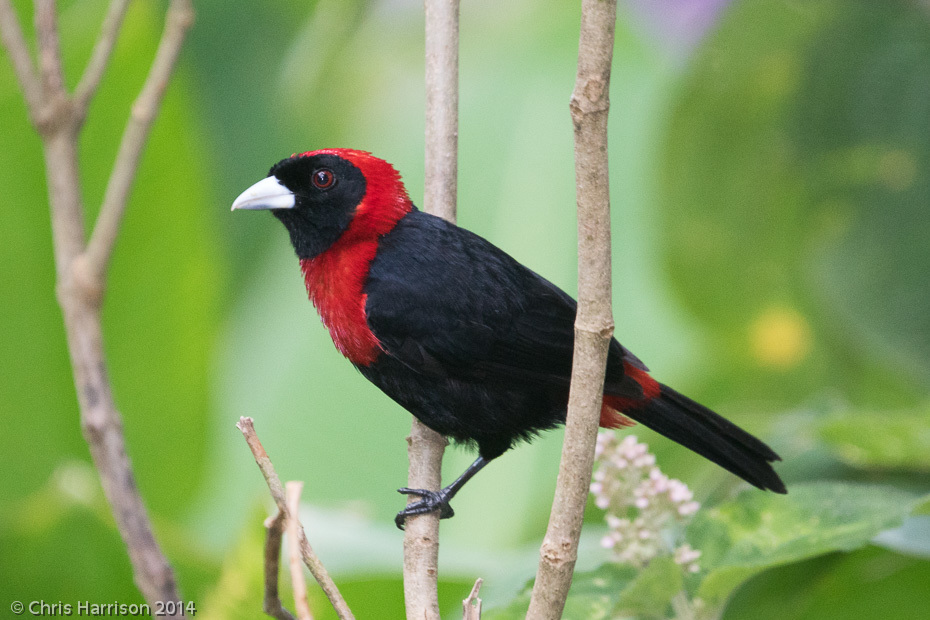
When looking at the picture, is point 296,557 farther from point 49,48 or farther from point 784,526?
point 49,48

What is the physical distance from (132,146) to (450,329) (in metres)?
0.54

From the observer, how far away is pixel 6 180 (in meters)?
1.90

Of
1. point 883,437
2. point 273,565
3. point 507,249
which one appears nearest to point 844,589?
point 883,437

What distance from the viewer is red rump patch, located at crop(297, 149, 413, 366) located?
1.59 metres

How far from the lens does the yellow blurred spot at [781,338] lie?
2.56 metres

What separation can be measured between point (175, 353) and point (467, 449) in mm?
690

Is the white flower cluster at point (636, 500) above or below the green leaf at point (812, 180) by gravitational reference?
below

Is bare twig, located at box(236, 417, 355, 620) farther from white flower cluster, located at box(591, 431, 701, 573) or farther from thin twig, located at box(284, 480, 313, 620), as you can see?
white flower cluster, located at box(591, 431, 701, 573)

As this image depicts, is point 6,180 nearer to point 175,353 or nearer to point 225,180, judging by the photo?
point 175,353

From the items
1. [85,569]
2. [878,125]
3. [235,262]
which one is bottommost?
[85,569]

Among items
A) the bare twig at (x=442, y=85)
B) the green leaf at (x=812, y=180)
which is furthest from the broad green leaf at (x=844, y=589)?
the bare twig at (x=442, y=85)

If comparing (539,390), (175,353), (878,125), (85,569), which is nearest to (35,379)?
(175,353)

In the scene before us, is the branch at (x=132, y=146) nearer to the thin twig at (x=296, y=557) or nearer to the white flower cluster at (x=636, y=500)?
the thin twig at (x=296, y=557)

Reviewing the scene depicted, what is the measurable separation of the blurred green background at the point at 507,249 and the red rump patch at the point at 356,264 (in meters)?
0.30
